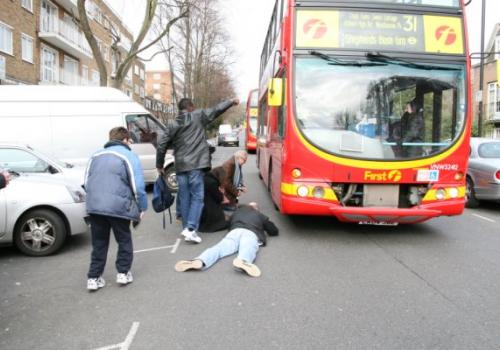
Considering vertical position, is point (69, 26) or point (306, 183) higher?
point (69, 26)

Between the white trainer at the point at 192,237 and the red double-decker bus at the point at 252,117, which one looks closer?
the white trainer at the point at 192,237

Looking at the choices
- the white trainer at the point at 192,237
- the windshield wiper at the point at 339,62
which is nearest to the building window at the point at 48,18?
the white trainer at the point at 192,237

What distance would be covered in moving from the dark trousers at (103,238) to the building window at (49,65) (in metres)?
25.6

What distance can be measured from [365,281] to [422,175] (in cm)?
198

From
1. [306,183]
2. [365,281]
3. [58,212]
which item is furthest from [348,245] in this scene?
[58,212]

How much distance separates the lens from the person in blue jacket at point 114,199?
4047 mm

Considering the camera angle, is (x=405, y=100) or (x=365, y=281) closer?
(x=365, y=281)

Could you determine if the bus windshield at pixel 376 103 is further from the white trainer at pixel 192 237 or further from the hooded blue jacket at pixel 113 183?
the hooded blue jacket at pixel 113 183

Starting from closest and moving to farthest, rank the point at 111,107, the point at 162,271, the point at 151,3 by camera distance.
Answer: the point at 162,271 < the point at 111,107 < the point at 151,3

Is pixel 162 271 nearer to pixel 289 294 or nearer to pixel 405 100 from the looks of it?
pixel 289 294

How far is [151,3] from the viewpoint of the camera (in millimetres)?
17031

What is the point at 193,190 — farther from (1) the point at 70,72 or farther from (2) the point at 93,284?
(1) the point at 70,72

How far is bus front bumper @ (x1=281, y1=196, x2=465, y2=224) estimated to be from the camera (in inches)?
224

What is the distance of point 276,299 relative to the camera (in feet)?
13.2
